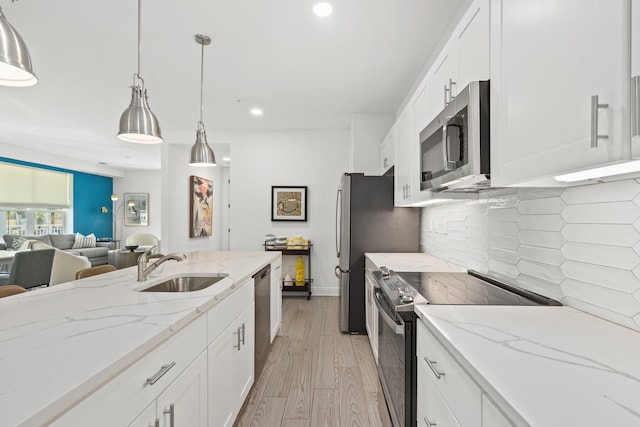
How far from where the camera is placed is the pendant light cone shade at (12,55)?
1.07 metres

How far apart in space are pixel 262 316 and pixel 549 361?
2015 mm

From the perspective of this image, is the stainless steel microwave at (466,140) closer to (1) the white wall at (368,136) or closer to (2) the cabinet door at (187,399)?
(2) the cabinet door at (187,399)

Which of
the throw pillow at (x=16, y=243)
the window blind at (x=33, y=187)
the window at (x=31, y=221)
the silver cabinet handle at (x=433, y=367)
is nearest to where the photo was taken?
the silver cabinet handle at (x=433, y=367)

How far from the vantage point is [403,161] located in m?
2.74

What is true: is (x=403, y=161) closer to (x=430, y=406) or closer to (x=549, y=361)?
(x=430, y=406)

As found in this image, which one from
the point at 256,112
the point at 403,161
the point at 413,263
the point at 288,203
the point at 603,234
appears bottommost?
the point at 413,263

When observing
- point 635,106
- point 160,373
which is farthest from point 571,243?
point 160,373

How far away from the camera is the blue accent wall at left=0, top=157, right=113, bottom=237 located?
27.6 ft

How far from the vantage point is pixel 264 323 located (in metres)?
2.54

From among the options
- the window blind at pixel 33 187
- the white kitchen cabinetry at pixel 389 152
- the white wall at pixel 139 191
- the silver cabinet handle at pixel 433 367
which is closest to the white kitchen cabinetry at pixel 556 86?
the silver cabinet handle at pixel 433 367

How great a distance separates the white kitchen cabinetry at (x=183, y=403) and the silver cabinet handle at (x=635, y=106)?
4.37 feet

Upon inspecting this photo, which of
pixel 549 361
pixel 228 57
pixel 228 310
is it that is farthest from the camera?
pixel 228 57

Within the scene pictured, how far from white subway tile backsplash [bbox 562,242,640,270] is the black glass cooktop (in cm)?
22

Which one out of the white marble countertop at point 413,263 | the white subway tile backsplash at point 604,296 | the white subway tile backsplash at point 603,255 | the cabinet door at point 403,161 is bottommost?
the white marble countertop at point 413,263
